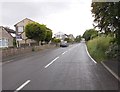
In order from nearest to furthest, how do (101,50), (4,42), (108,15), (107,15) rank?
(108,15) < (107,15) < (101,50) < (4,42)

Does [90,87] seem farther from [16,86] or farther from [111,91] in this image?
[16,86]

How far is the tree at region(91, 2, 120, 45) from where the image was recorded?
52.2 ft

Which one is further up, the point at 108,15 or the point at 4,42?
the point at 108,15

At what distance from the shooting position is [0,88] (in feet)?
33.2

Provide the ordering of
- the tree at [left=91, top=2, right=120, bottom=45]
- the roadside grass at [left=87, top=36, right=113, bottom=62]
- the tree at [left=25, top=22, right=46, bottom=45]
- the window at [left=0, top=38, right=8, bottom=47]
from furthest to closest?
1. the window at [left=0, top=38, right=8, bottom=47]
2. the tree at [left=25, top=22, right=46, bottom=45]
3. the roadside grass at [left=87, top=36, right=113, bottom=62]
4. the tree at [left=91, top=2, right=120, bottom=45]

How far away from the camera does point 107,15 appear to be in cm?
1750

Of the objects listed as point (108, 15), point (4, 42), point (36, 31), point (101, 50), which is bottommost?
point (101, 50)

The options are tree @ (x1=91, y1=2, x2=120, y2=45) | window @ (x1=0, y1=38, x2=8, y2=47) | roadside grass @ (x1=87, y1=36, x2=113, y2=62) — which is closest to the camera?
tree @ (x1=91, y1=2, x2=120, y2=45)

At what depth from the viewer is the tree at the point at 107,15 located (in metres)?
15.9

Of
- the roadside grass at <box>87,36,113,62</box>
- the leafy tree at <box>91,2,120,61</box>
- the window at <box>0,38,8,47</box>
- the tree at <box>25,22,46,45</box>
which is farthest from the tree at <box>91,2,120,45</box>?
the window at <box>0,38,8,47</box>

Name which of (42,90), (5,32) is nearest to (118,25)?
(42,90)

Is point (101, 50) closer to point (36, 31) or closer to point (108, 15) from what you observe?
point (108, 15)

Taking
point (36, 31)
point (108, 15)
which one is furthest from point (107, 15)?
point (36, 31)

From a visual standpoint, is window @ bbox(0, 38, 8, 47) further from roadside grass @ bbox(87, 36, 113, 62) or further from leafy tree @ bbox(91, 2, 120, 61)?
leafy tree @ bbox(91, 2, 120, 61)
